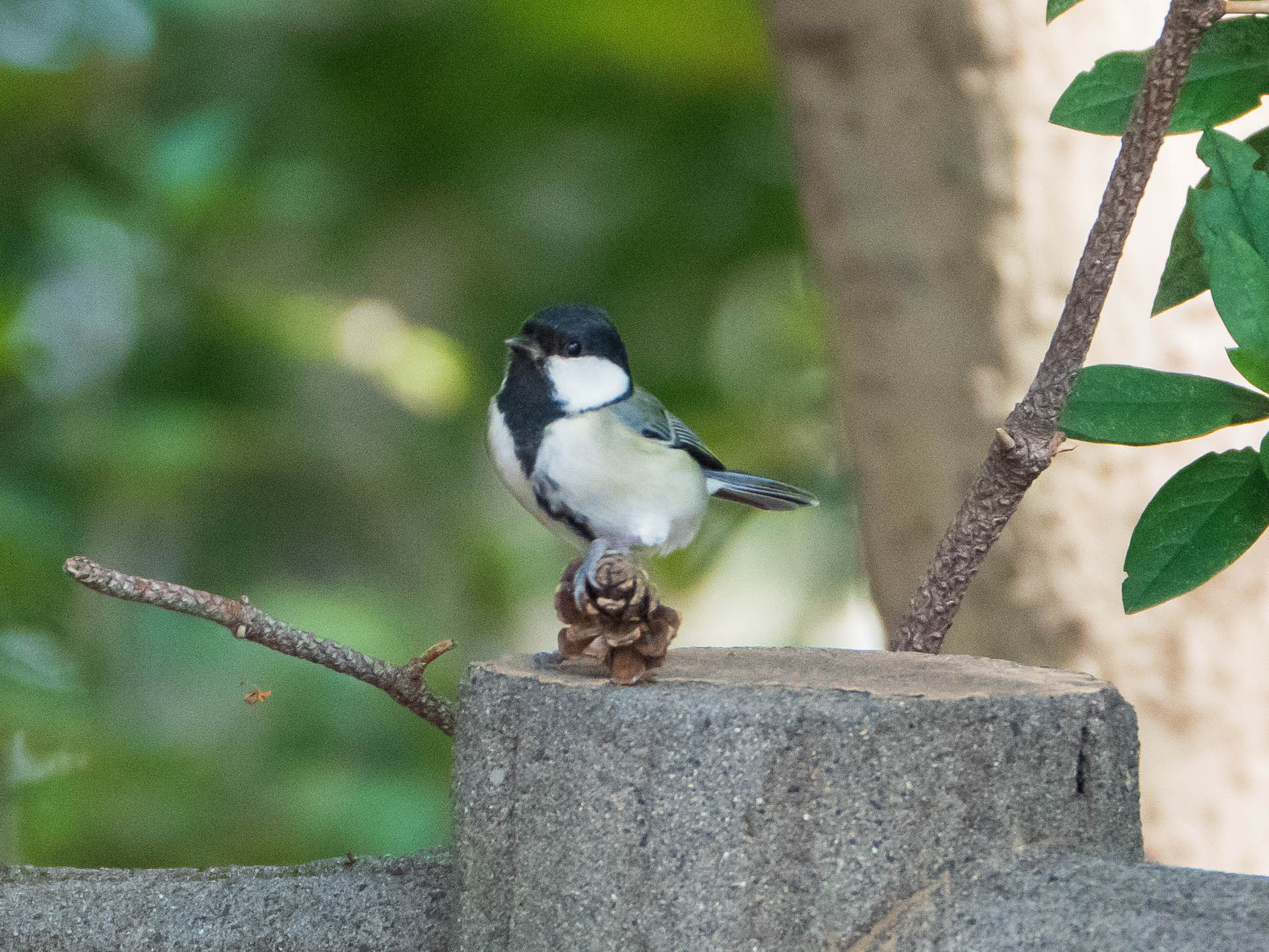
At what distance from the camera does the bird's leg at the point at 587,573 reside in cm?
59

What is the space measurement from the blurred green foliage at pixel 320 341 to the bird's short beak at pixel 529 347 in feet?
3.59

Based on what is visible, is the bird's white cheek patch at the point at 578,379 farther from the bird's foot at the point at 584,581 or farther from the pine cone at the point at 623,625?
the pine cone at the point at 623,625

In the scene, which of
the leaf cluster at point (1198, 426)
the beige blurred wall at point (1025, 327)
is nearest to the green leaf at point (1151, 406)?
the leaf cluster at point (1198, 426)

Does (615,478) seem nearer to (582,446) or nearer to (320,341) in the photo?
(582,446)

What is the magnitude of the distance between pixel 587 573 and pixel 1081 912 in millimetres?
257

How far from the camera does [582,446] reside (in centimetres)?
77

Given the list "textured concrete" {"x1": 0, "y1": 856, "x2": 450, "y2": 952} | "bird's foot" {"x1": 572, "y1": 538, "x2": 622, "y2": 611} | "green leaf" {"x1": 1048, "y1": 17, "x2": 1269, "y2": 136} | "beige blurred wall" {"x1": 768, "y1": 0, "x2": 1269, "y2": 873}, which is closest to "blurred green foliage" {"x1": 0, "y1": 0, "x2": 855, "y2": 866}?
"beige blurred wall" {"x1": 768, "y1": 0, "x2": 1269, "y2": 873}

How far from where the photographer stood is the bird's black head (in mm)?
762

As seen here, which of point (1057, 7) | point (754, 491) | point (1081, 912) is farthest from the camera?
point (754, 491)

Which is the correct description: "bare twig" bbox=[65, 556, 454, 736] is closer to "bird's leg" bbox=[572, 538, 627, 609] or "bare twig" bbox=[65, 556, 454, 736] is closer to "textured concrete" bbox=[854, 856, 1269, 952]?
"bird's leg" bbox=[572, 538, 627, 609]

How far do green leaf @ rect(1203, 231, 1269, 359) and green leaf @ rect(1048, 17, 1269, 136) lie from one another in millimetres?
102

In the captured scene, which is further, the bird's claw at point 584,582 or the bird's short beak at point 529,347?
the bird's short beak at point 529,347

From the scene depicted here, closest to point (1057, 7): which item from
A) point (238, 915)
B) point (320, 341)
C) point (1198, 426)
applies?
point (1198, 426)

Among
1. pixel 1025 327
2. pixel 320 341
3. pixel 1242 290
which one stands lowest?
pixel 1242 290
